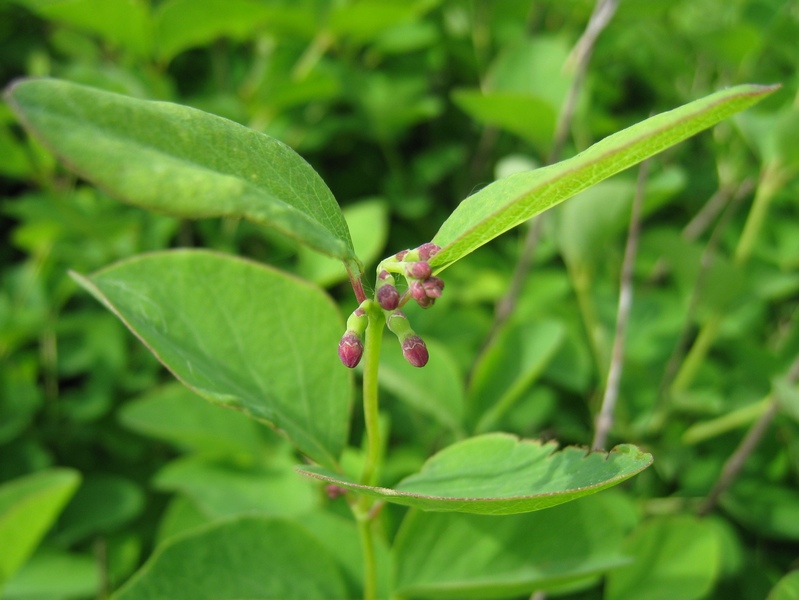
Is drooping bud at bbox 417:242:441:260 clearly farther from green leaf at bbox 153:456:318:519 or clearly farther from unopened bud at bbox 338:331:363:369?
green leaf at bbox 153:456:318:519

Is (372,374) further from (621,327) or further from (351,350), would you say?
(621,327)

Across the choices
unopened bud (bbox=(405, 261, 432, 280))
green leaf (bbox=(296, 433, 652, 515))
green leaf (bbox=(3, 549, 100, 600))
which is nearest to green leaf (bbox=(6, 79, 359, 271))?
unopened bud (bbox=(405, 261, 432, 280))

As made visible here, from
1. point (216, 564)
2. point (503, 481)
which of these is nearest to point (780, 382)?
point (503, 481)

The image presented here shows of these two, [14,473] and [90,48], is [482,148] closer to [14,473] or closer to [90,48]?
[90,48]

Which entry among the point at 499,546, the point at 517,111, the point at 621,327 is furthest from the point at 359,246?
the point at 499,546

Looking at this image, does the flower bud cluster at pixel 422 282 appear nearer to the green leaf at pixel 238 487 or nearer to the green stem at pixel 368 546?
the green stem at pixel 368 546
